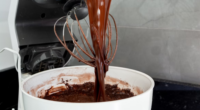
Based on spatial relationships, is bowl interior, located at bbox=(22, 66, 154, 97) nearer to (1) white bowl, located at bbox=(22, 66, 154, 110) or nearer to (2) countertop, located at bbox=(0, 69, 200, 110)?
(1) white bowl, located at bbox=(22, 66, 154, 110)

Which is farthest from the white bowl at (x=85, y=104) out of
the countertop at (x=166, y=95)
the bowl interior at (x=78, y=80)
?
the countertop at (x=166, y=95)

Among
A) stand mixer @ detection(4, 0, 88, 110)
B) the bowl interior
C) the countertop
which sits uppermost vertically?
stand mixer @ detection(4, 0, 88, 110)

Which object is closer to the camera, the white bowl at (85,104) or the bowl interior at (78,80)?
the white bowl at (85,104)

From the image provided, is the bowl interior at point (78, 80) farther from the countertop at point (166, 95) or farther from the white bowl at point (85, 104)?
Answer: the countertop at point (166, 95)

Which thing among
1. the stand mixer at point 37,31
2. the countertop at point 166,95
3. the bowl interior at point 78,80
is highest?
the stand mixer at point 37,31

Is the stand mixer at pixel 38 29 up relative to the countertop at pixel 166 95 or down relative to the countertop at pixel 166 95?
up

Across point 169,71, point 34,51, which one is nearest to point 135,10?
point 169,71

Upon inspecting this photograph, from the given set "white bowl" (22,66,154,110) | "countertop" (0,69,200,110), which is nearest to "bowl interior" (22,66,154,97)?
"white bowl" (22,66,154,110)

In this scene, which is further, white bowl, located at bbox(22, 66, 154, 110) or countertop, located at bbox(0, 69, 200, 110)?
countertop, located at bbox(0, 69, 200, 110)
